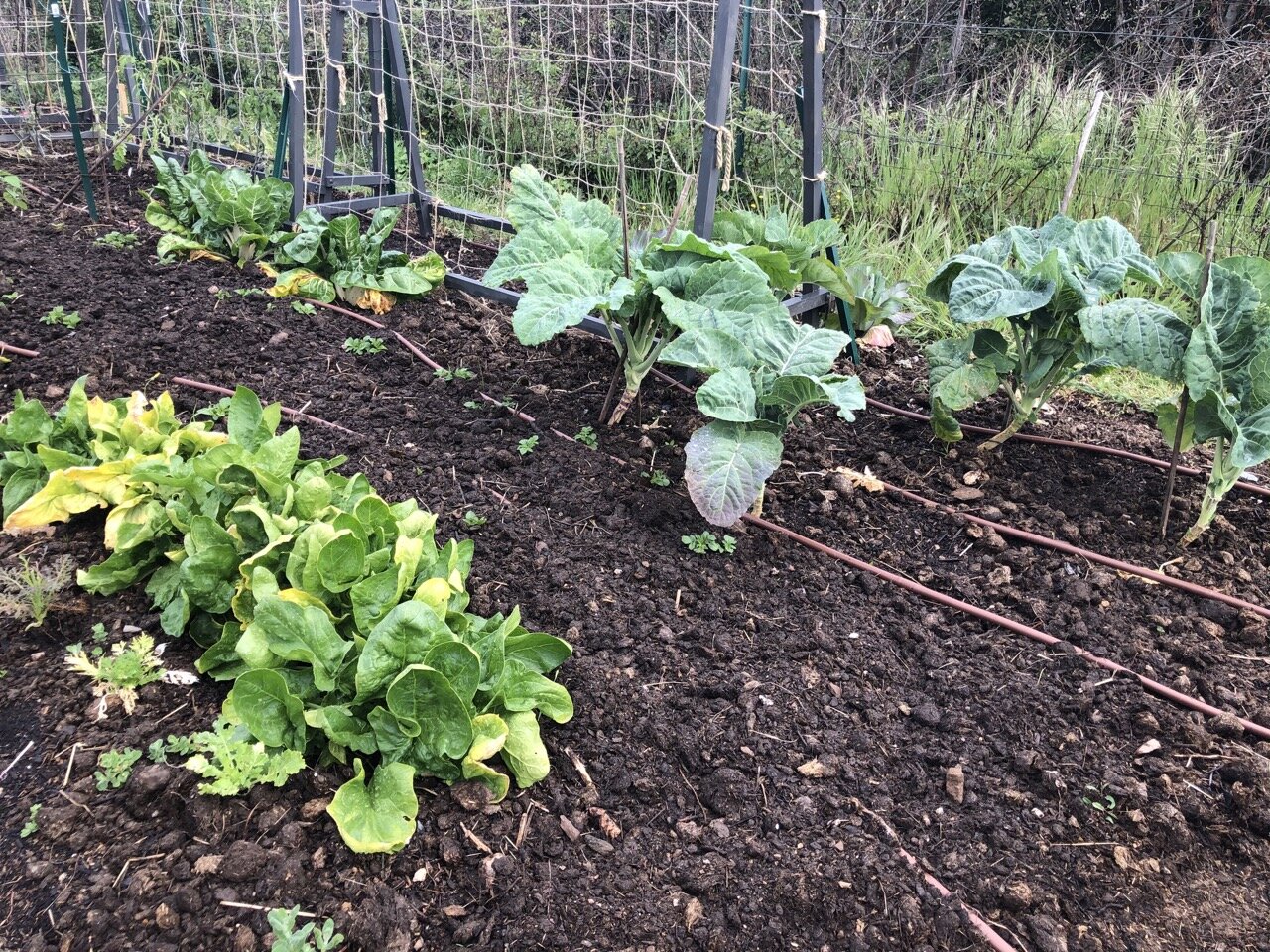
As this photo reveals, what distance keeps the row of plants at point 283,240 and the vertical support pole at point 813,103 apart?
1.59m

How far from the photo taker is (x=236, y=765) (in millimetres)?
1646

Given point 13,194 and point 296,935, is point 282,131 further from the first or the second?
point 296,935

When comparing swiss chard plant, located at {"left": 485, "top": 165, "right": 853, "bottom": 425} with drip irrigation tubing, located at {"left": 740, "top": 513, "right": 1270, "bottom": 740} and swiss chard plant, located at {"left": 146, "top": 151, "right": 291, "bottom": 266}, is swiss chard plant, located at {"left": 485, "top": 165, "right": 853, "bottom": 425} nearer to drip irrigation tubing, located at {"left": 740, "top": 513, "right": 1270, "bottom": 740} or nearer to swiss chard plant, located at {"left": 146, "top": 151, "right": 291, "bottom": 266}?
drip irrigation tubing, located at {"left": 740, "top": 513, "right": 1270, "bottom": 740}

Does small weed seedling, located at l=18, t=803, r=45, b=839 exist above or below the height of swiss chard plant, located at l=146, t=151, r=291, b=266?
below

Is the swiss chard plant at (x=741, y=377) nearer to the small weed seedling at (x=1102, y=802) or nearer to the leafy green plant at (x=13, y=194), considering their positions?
the small weed seedling at (x=1102, y=802)

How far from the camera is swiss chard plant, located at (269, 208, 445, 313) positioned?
12.1ft

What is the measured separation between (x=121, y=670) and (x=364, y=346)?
5.79ft

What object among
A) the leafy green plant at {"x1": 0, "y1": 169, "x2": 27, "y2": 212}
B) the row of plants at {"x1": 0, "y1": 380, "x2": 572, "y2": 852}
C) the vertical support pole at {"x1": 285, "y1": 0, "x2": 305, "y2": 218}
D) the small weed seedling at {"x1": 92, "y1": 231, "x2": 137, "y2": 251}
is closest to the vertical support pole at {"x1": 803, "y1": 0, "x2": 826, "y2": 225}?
the row of plants at {"x1": 0, "y1": 380, "x2": 572, "y2": 852}

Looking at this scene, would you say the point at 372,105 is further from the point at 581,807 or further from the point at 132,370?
the point at 581,807

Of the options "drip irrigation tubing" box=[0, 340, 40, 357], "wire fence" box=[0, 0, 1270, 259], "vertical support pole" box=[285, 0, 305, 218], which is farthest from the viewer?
"wire fence" box=[0, 0, 1270, 259]

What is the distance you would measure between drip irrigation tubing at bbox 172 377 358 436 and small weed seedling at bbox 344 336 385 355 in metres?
0.47

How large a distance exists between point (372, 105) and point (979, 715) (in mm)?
4193

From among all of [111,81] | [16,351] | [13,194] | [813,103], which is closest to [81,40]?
[111,81]

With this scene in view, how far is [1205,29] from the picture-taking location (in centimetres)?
659
